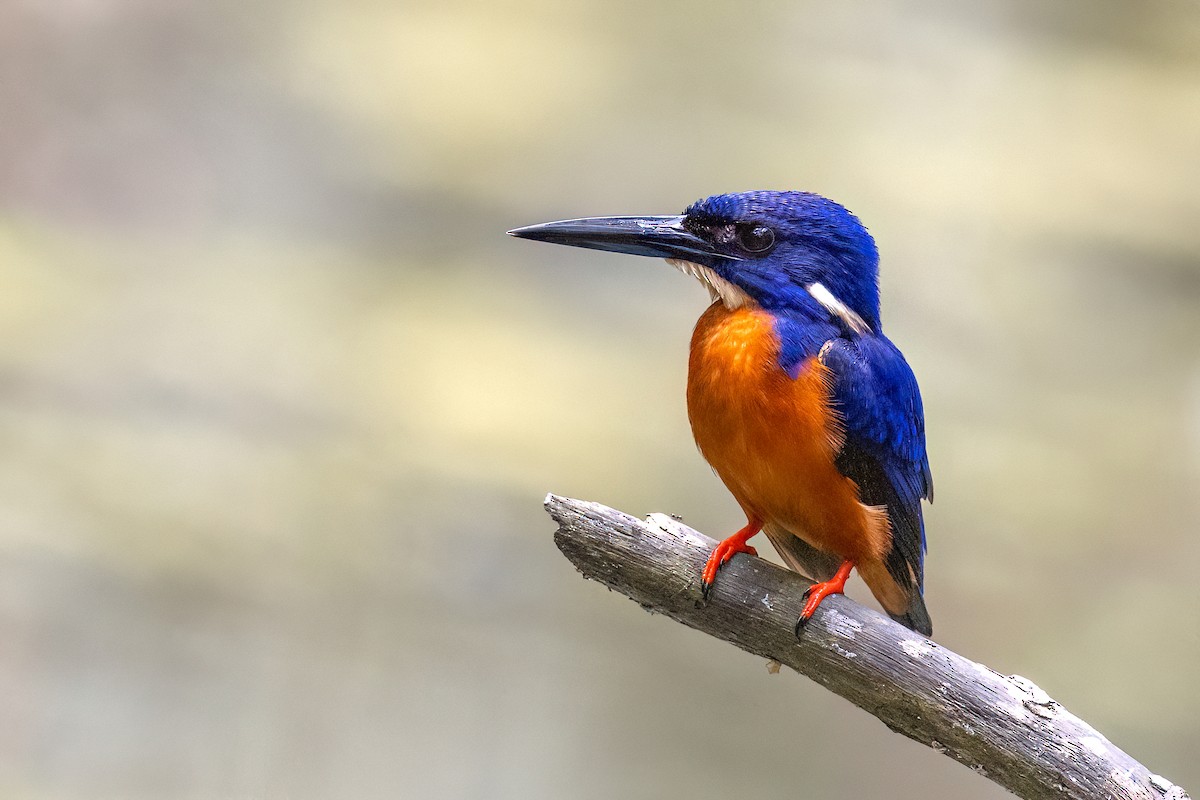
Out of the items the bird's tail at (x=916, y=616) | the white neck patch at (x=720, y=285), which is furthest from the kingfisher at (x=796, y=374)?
the bird's tail at (x=916, y=616)

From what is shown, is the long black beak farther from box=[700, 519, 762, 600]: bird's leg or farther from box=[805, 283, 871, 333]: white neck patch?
box=[700, 519, 762, 600]: bird's leg

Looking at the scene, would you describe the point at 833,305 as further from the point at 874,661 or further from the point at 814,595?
the point at 874,661

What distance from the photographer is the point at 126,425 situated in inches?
177

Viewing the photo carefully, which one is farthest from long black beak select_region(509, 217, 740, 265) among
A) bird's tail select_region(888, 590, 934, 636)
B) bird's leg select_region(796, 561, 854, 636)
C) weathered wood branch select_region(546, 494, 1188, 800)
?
bird's tail select_region(888, 590, 934, 636)

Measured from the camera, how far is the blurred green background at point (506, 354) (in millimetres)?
4414

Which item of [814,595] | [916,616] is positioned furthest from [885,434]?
[916,616]

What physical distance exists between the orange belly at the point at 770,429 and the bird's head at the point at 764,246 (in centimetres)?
6

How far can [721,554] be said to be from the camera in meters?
1.99

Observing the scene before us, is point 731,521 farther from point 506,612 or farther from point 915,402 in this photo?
point 915,402

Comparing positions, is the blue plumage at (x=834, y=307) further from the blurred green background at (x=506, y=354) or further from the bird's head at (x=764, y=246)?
the blurred green background at (x=506, y=354)

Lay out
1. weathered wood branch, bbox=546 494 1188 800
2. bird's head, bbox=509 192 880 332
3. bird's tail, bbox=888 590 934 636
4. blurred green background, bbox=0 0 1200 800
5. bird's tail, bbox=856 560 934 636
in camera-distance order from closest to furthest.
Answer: weathered wood branch, bbox=546 494 1188 800 → bird's head, bbox=509 192 880 332 → bird's tail, bbox=856 560 934 636 → bird's tail, bbox=888 590 934 636 → blurred green background, bbox=0 0 1200 800

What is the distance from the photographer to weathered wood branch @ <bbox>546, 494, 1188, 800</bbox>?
1.77 metres

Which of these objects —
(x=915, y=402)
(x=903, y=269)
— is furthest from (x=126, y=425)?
(x=915, y=402)

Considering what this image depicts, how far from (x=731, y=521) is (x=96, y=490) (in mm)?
2452
